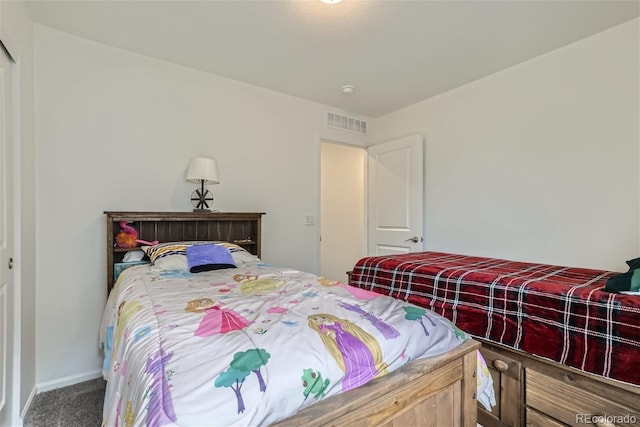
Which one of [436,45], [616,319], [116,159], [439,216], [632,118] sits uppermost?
[436,45]

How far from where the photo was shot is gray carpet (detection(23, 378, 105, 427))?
1785 mm

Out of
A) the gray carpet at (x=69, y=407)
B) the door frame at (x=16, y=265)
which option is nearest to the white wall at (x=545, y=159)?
the gray carpet at (x=69, y=407)

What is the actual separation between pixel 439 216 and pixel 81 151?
320cm

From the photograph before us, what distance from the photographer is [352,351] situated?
0.93m

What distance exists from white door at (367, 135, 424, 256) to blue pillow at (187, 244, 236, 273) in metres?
2.09

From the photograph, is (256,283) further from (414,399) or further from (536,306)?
(536,306)

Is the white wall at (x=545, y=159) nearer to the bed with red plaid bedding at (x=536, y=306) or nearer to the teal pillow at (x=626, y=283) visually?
the bed with red plaid bedding at (x=536, y=306)

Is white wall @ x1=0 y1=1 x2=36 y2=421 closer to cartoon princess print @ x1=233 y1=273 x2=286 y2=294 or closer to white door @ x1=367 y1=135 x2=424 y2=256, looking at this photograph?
cartoon princess print @ x1=233 y1=273 x2=286 y2=294

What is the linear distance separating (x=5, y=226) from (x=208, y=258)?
1035 millimetres

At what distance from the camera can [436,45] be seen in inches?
90.8

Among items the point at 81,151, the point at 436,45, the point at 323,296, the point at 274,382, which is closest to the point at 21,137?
the point at 81,151

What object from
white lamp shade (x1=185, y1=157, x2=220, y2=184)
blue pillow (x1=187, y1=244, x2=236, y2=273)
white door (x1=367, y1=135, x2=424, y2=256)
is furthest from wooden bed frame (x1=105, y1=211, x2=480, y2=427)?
white door (x1=367, y1=135, x2=424, y2=256)

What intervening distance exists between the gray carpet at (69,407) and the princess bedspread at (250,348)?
0.98m

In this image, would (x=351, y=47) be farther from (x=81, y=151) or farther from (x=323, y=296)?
(x=81, y=151)
